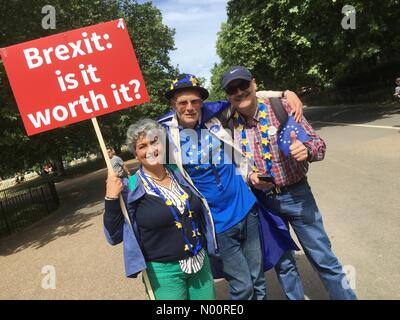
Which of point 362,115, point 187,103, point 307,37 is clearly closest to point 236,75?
point 187,103

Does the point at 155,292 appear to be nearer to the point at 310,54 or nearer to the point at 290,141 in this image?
the point at 290,141

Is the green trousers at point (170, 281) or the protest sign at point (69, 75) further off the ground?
the protest sign at point (69, 75)

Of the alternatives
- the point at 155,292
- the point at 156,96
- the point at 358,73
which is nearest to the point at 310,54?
the point at 358,73

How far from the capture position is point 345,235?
5.29 metres

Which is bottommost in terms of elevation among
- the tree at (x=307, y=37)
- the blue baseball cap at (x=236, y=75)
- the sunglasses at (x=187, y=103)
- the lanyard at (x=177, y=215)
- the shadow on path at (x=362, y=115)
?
the shadow on path at (x=362, y=115)

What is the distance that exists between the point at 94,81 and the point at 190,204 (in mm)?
1313

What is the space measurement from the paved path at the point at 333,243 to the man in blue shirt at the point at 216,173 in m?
1.22

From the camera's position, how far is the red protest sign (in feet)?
10.0

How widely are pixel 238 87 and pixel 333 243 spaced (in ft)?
10.1

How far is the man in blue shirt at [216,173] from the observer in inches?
116

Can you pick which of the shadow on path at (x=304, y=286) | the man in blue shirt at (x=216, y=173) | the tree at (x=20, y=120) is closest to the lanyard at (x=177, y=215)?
the man in blue shirt at (x=216, y=173)

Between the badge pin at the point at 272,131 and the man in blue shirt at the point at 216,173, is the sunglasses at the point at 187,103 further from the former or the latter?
the badge pin at the point at 272,131

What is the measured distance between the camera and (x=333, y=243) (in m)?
5.10

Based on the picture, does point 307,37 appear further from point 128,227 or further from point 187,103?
point 128,227
